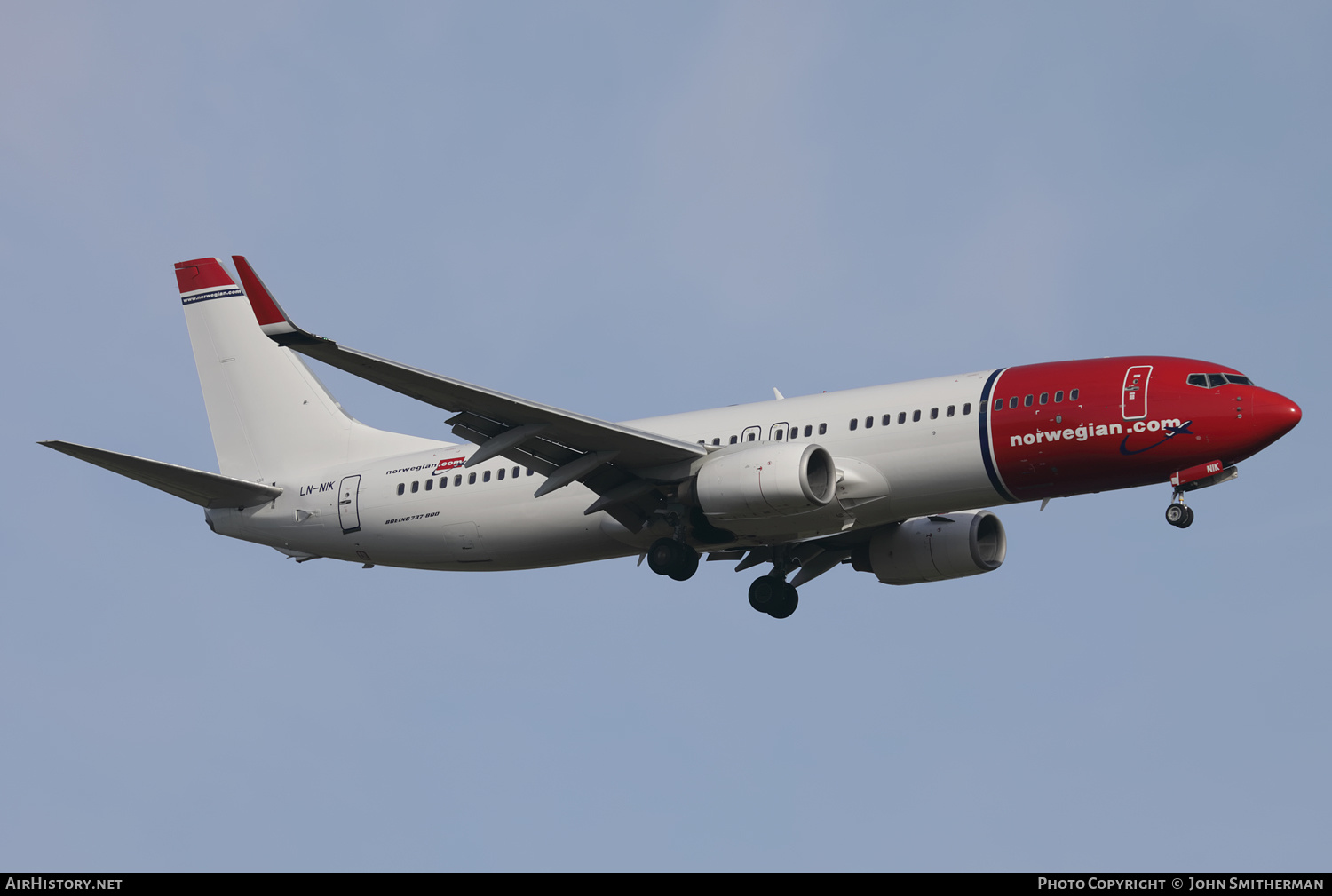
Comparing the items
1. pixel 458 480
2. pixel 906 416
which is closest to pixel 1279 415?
pixel 906 416

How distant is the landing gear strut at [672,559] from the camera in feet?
113

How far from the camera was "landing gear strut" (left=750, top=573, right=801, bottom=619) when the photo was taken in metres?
38.0

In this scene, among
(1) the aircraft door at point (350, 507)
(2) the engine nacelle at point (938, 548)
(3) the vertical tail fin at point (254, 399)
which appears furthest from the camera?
(3) the vertical tail fin at point (254, 399)

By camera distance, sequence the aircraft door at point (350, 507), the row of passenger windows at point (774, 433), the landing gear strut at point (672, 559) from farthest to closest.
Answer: the aircraft door at point (350, 507) < the landing gear strut at point (672, 559) < the row of passenger windows at point (774, 433)

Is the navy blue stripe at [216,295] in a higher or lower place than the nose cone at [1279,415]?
higher

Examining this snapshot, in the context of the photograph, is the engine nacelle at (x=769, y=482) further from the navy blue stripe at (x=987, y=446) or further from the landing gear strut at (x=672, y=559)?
the navy blue stripe at (x=987, y=446)

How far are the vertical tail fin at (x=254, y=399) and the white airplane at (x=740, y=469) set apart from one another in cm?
10

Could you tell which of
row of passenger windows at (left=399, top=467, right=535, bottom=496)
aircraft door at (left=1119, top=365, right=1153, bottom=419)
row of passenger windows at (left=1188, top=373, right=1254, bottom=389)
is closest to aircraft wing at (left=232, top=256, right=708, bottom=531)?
row of passenger windows at (left=399, top=467, right=535, bottom=496)

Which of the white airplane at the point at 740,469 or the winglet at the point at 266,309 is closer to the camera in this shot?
the winglet at the point at 266,309

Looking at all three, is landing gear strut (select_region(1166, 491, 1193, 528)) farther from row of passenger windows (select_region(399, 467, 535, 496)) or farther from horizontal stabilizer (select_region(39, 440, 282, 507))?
horizontal stabilizer (select_region(39, 440, 282, 507))

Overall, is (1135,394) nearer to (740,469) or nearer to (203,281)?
(740,469)

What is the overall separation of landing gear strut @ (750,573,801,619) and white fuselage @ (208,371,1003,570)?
2.98 metres

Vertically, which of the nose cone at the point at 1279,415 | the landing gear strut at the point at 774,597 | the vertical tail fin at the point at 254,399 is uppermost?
the vertical tail fin at the point at 254,399

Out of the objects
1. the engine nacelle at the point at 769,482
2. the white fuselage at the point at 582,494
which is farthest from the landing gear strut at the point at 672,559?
the engine nacelle at the point at 769,482
